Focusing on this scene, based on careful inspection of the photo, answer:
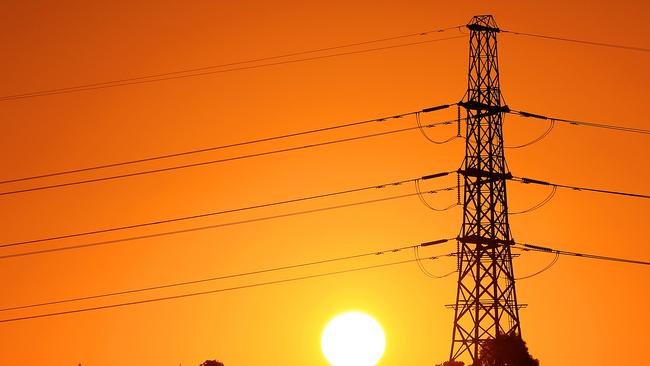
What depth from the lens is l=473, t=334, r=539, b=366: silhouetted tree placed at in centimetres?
14388

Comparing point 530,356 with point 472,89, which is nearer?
point 472,89

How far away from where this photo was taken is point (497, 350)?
142375mm

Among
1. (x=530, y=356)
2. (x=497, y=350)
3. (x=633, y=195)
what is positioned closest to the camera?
(x=633, y=195)

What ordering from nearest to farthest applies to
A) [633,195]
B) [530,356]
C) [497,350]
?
1. [633,195]
2. [497,350]
3. [530,356]

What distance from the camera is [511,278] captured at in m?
136

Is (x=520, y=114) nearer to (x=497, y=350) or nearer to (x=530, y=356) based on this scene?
(x=497, y=350)

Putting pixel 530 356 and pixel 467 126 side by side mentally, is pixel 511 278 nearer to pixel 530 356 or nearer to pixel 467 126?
pixel 467 126

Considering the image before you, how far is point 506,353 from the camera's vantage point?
500 ft

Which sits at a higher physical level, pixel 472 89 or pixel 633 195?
pixel 472 89

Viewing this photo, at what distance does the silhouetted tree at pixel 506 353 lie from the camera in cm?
14388

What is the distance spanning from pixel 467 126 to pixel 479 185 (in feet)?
14.8

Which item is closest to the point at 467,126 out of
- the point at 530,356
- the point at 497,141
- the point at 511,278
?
the point at 497,141

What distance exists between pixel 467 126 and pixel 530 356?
33332 millimetres

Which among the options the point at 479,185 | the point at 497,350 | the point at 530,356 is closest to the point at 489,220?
the point at 479,185
